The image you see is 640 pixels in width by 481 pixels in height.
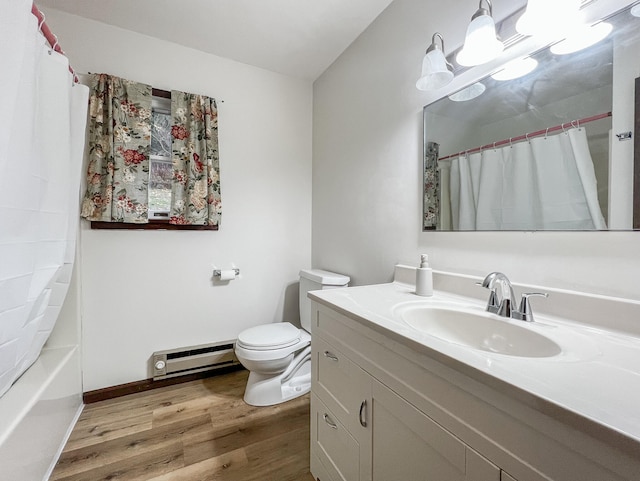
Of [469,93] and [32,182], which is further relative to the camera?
[469,93]

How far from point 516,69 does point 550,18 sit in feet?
0.60

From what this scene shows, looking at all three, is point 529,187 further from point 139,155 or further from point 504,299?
point 139,155

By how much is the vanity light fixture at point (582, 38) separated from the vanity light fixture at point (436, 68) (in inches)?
13.4

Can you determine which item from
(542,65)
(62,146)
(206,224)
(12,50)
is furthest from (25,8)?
(542,65)

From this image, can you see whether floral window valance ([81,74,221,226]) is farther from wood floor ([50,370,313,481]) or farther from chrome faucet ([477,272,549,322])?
chrome faucet ([477,272,549,322])

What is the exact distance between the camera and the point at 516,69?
996mm

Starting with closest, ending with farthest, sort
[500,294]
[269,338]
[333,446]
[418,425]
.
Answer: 1. [418,425]
2. [500,294]
3. [333,446]
4. [269,338]

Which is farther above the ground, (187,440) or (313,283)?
(313,283)

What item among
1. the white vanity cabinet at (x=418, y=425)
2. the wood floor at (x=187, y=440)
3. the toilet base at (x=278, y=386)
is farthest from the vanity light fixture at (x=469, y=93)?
the wood floor at (x=187, y=440)

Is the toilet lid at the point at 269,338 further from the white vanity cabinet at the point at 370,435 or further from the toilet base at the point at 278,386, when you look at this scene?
the white vanity cabinet at the point at 370,435

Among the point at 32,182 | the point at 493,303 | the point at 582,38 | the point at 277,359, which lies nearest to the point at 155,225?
the point at 32,182

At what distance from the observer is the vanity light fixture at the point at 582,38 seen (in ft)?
2.63

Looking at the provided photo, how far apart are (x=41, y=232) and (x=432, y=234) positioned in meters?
1.65

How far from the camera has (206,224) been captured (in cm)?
196
